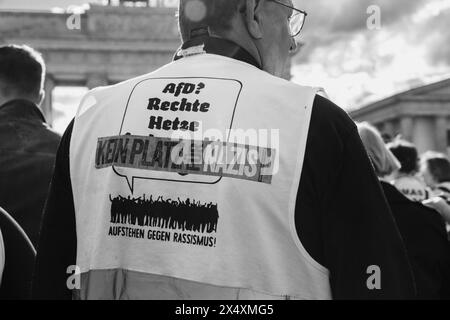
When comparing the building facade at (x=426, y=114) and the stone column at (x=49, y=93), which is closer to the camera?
the stone column at (x=49, y=93)

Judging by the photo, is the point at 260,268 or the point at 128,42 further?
the point at 128,42

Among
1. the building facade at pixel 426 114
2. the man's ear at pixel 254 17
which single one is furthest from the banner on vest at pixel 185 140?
the building facade at pixel 426 114

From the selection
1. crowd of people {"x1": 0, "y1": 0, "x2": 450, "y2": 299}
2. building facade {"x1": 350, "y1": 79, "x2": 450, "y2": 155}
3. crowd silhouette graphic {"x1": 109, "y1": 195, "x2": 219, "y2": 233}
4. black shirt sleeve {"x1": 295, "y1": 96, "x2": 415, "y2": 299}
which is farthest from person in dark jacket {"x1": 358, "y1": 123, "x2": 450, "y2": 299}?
building facade {"x1": 350, "y1": 79, "x2": 450, "y2": 155}

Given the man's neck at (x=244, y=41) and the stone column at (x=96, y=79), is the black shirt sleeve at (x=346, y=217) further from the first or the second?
the stone column at (x=96, y=79)

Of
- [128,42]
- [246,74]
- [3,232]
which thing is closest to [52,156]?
[3,232]

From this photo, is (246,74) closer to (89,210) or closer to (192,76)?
(192,76)

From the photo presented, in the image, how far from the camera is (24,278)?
212cm

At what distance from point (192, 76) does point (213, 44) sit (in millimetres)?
137

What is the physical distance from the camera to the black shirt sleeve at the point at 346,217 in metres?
1.82

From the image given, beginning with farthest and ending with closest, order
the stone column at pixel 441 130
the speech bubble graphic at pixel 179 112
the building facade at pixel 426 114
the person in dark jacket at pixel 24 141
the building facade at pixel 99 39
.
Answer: the building facade at pixel 426 114
the stone column at pixel 441 130
the building facade at pixel 99 39
the person in dark jacket at pixel 24 141
the speech bubble graphic at pixel 179 112

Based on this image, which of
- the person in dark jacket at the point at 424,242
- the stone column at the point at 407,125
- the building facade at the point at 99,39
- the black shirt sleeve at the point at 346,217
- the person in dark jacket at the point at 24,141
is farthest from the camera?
the stone column at the point at 407,125

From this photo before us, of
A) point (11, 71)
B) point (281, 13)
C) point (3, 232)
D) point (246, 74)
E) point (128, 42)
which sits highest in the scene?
point (128, 42)

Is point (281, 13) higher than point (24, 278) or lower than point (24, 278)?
higher

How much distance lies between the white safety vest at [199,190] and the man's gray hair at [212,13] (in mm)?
107
